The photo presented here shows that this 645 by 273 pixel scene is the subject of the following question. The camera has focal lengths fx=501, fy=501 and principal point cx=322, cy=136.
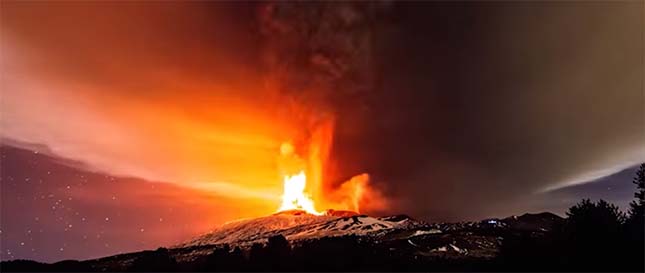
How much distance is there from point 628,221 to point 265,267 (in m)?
68.3

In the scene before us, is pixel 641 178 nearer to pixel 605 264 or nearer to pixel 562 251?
pixel 562 251

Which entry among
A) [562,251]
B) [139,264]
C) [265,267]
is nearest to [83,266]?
[139,264]

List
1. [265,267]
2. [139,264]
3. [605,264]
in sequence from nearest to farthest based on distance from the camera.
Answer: [605,264]
[265,267]
[139,264]

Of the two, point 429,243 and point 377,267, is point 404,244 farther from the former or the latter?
point 377,267

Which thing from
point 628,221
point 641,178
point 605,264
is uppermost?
point 641,178

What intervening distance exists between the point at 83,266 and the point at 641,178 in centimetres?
16095

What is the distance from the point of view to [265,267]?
4232 inches

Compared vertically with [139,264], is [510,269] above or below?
below

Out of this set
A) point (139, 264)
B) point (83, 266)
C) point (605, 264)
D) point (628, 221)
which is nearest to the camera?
point (605, 264)

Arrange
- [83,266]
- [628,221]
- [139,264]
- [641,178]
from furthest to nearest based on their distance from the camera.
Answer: [83,266] < [139,264] < [641,178] < [628,221]

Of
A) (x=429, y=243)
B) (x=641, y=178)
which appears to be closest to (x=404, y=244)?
(x=429, y=243)

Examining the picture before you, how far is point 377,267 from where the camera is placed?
11369 centimetres

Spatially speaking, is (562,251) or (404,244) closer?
(562,251)

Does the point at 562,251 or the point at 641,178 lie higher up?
the point at 641,178
